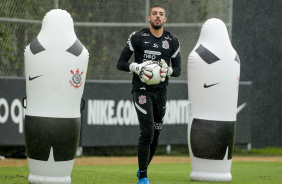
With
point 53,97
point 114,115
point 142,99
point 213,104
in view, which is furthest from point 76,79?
point 114,115

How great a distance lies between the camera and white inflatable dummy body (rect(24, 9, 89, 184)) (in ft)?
22.6

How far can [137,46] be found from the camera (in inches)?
310

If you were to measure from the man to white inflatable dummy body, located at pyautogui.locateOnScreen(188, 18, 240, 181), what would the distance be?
0.36m

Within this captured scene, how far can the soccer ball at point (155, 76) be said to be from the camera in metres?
7.52

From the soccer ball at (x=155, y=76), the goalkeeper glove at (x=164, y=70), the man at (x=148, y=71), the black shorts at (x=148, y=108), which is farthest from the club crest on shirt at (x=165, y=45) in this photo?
the black shorts at (x=148, y=108)

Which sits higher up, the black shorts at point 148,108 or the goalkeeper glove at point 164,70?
the goalkeeper glove at point 164,70

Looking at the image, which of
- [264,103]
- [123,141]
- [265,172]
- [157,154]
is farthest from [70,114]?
[264,103]

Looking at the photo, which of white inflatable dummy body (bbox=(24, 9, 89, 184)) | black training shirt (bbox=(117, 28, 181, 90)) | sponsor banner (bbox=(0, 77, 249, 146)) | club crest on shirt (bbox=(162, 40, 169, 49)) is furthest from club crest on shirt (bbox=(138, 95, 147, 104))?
sponsor banner (bbox=(0, 77, 249, 146))

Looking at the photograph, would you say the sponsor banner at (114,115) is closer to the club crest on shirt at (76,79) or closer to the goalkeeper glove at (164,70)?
the goalkeeper glove at (164,70)

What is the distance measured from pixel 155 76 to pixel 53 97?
1.36 metres

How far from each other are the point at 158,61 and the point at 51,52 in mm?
1559

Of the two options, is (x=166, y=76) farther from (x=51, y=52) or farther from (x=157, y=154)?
(x=157, y=154)

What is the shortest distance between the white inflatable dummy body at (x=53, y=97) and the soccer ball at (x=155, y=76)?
917 mm

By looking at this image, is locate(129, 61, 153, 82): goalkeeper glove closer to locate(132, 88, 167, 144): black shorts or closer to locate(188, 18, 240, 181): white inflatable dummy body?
locate(132, 88, 167, 144): black shorts
